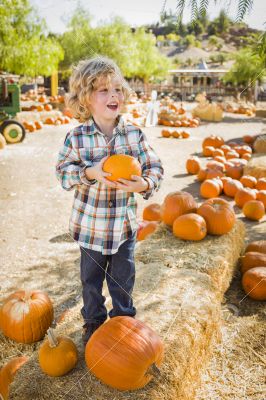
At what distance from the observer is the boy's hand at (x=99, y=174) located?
6.82 feet

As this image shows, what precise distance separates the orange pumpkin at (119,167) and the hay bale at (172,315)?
1.03 m

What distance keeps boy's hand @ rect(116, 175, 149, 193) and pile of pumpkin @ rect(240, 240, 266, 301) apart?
185 centimetres

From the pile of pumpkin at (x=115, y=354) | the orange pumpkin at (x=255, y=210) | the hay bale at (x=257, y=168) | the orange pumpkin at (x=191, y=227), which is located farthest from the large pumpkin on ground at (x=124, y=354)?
the hay bale at (x=257, y=168)

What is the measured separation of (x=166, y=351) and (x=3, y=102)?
11.5 meters

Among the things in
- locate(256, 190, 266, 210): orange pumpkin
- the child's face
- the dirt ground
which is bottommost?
the dirt ground

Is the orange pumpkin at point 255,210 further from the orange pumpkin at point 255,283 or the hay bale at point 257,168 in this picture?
the orange pumpkin at point 255,283

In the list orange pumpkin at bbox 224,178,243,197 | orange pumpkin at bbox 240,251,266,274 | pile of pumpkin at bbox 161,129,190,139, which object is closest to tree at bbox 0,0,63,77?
pile of pumpkin at bbox 161,129,190,139

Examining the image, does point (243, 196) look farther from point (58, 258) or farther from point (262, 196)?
point (58, 258)

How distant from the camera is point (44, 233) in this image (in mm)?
5379

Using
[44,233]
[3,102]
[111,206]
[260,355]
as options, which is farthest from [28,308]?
[3,102]

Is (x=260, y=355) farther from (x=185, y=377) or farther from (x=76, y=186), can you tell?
(x=76, y=186)

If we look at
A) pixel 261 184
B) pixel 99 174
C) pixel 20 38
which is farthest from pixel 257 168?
pixel 20 38

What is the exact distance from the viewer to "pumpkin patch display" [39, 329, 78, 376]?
82.9 inches

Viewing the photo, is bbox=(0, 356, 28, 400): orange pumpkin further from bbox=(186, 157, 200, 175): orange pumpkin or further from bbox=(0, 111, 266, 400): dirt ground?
bbox=(186, 157, 200, 175): orange pumpkin
